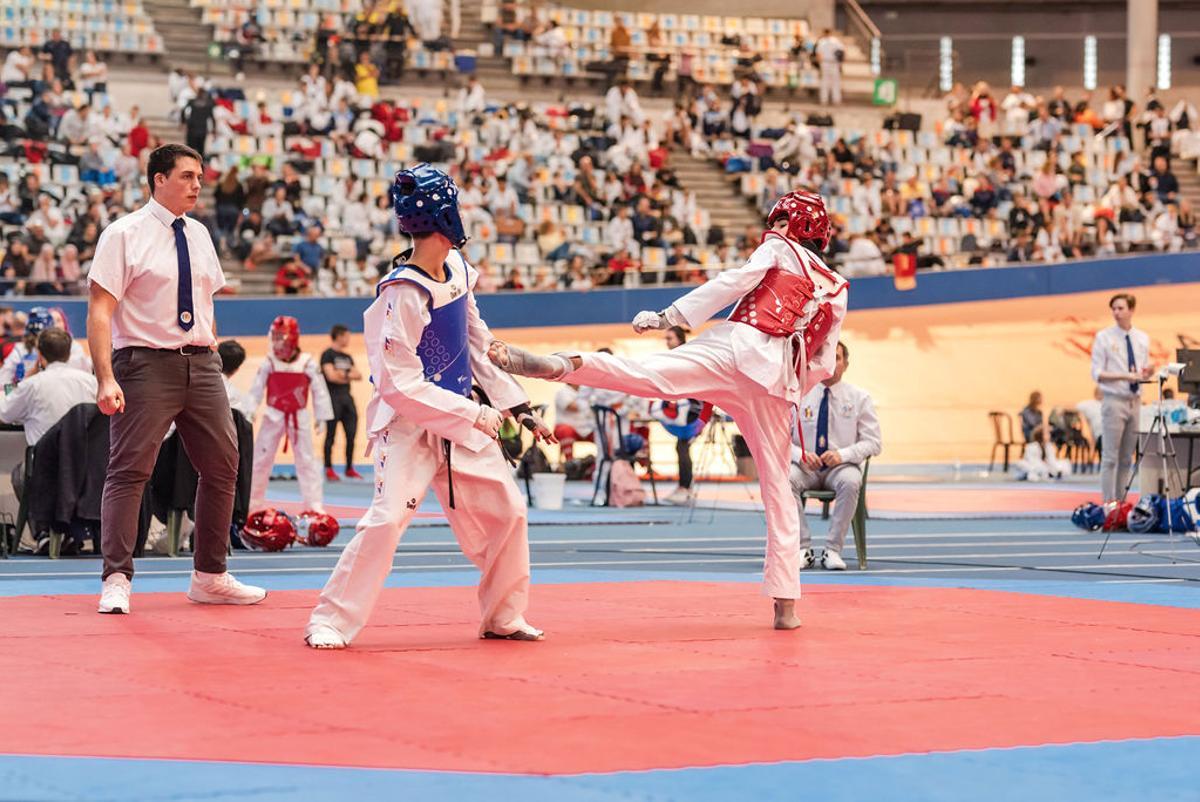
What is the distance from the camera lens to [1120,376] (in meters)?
14.6

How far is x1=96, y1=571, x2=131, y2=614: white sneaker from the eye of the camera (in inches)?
295

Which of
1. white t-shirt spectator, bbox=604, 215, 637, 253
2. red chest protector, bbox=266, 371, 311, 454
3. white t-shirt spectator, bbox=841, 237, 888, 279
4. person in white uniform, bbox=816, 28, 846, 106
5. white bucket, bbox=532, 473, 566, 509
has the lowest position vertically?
white bucket, bbox=532, 473, 566, 509

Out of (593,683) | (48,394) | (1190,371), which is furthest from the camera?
(1190,371)

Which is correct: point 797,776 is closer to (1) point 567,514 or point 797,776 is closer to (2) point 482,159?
(1) point 567,514

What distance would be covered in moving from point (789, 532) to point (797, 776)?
10.3 ft

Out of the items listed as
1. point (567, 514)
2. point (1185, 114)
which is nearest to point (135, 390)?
point (567, 514)

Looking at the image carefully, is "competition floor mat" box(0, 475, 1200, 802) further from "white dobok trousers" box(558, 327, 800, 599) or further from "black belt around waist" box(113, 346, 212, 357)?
"black belt around waist" box(113, 346, 212, 357)

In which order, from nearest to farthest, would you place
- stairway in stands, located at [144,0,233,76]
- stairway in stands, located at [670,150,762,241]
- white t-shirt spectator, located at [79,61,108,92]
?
white t-shirt spectator, located at [79,61,108,92], stairway in stands, located at [670,150,762,241], stairway in stands, located at [144,0,233,76]

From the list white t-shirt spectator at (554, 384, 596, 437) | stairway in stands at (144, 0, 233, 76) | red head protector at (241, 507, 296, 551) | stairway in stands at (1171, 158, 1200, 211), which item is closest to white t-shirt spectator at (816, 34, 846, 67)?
stairway in stands at (1171, 158, 1200, 211)

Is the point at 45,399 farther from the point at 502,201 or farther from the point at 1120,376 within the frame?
the point at 502,201

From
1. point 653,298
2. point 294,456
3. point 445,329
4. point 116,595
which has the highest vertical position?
point 445,329

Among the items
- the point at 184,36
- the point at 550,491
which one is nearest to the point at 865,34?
the point at 184,36

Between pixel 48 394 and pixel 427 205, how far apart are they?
558cm

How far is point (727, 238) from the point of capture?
2830 cm
